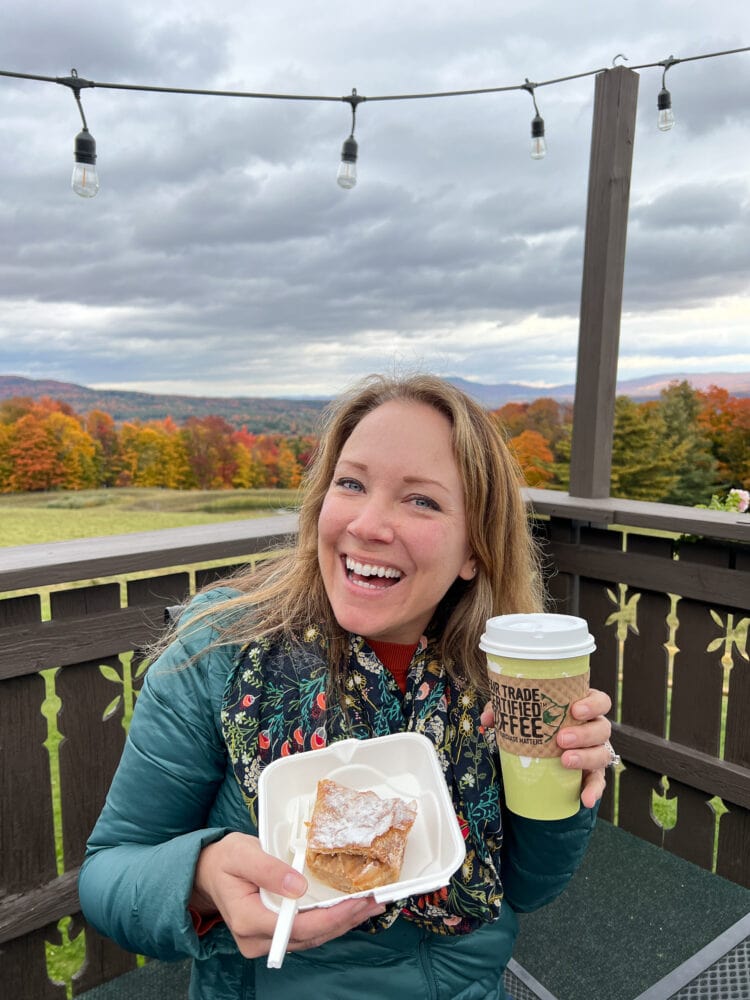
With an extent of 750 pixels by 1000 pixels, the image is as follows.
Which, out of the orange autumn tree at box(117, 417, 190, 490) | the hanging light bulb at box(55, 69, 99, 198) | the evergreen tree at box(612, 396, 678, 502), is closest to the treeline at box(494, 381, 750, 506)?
the evergreen tree at box(612, 396, 678, 502)

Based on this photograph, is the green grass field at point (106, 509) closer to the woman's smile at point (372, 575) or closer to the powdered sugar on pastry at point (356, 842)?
the woman's smile at point (372, 575)

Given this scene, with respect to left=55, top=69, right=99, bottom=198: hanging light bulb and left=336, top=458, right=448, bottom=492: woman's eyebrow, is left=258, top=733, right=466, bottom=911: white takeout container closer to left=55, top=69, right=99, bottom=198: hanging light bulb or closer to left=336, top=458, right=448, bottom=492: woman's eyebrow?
left=336, top=458, right=448, bottom=492: woman's eyebrow

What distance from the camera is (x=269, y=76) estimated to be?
369 inches

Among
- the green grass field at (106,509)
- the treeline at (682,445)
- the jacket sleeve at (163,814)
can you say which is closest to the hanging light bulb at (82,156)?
the jacket sleeve at (163,814)

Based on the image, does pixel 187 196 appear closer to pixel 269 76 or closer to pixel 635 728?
pixel 269 76

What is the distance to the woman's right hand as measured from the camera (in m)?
0.67

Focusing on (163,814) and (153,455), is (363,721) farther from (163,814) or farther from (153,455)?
(153,455)

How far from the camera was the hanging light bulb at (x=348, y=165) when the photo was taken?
8.94 ft

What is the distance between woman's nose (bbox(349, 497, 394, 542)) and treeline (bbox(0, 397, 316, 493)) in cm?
311

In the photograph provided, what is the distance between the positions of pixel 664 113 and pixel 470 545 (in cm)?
268

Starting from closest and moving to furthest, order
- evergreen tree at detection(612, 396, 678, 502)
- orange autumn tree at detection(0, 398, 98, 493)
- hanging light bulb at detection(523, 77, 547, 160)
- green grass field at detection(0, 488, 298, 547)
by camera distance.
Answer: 1. hanging light bulb at detection(523, 77, 547, 160)
2. orange autumn tree at detection(0, 398, 98, 493)
3. green grass field at detection(0, 488, 298, 547)
4. evergreen tree at detection(612, 396, 678, 502)

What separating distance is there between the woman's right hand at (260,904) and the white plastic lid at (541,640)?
12.7 inches

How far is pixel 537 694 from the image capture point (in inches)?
32.5

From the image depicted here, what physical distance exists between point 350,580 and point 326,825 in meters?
0.37
